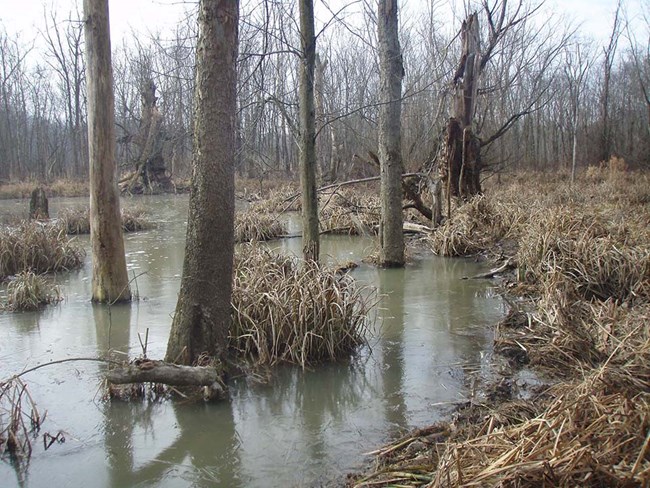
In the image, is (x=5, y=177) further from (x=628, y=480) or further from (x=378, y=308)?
(x=628, y=480)

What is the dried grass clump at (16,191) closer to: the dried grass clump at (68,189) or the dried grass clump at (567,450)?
the dried grass clump at (68,189)

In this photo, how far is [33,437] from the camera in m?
3.97

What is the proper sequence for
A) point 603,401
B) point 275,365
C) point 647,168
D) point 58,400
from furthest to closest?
point 647,168, point 275,365, point 58,400, point 603,401

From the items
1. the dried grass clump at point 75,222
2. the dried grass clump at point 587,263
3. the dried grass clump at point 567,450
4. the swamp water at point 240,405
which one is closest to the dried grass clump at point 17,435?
the swamp water at point 240,405

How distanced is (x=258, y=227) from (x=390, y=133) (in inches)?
206

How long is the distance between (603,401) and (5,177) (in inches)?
1487

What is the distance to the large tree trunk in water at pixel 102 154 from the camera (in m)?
7.16

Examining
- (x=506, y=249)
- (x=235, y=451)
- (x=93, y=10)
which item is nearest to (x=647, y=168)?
(x=506, y=249)

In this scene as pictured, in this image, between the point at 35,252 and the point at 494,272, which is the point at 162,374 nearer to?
the point at 494,272

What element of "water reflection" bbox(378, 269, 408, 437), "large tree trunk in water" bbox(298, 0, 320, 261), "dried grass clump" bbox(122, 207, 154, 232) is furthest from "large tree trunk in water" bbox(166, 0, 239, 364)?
"dried grass clump" bbox(122, 207, 154, 232)

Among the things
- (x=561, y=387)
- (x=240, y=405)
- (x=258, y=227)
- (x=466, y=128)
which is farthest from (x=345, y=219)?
(x=561, y=387)

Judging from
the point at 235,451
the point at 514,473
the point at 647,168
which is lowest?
the point at 235,451

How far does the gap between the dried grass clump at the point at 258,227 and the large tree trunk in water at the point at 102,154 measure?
5819mm

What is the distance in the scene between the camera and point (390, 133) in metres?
9.80
